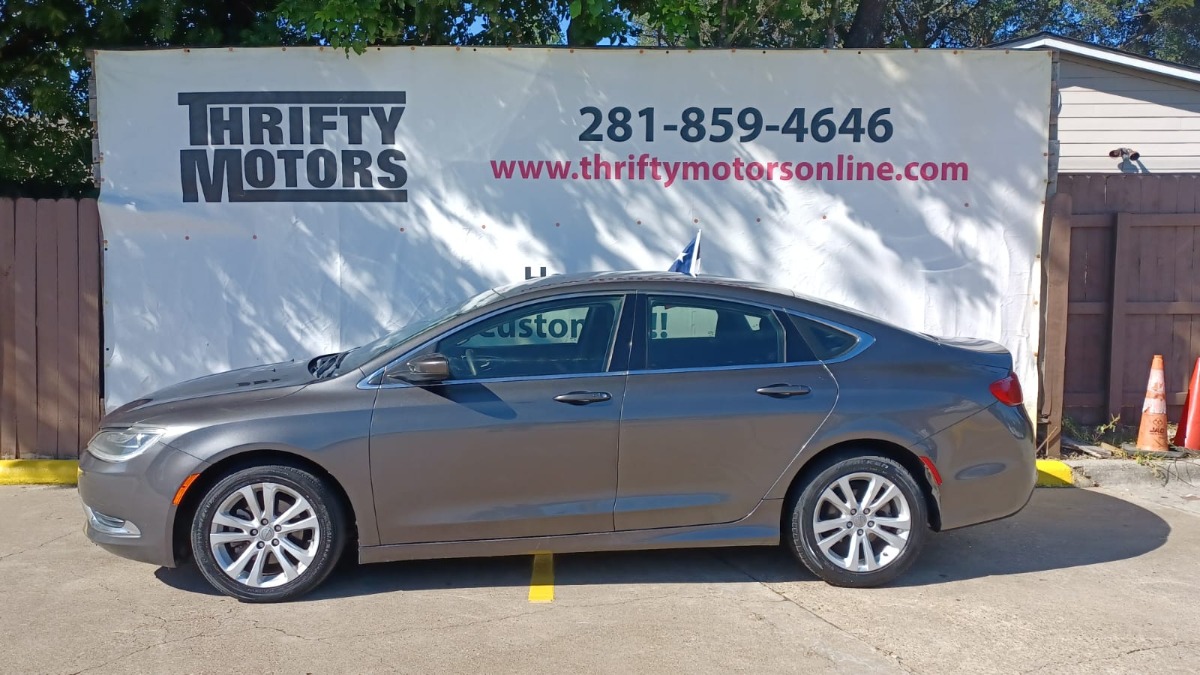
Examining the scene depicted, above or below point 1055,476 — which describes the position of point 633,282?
above

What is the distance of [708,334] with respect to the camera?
18.4 ft

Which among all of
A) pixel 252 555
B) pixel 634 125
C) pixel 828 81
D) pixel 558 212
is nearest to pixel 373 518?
pixel 252 555

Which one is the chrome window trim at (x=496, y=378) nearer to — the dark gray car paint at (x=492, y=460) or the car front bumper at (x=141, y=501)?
the dark gray car paint at (x=492, y=460)

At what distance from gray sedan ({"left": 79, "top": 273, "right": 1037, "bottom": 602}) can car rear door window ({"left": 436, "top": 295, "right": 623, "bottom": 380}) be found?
1 cm

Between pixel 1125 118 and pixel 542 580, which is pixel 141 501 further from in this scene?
pixel 1125 118

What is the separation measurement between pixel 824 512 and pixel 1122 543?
87.7 inches

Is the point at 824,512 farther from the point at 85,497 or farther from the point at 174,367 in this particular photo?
the point at 174,367

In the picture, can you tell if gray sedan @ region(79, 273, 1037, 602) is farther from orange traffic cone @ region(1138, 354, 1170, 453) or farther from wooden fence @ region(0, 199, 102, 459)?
orange traffic cone @ region(1138, 354, 1170, 453)

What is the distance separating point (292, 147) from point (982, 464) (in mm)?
5372

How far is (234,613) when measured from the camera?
5203 millimetres

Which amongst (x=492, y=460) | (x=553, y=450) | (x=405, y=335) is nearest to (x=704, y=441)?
(x=553, y=450)

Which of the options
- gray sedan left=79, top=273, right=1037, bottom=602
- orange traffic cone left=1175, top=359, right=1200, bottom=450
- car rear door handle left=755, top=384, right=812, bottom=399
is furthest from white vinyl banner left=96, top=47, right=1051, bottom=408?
car rear door handle left=755, top=384, right=812, bottom=399

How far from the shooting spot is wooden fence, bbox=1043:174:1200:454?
856 centimetres

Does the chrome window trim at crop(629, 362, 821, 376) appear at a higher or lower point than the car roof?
lower
